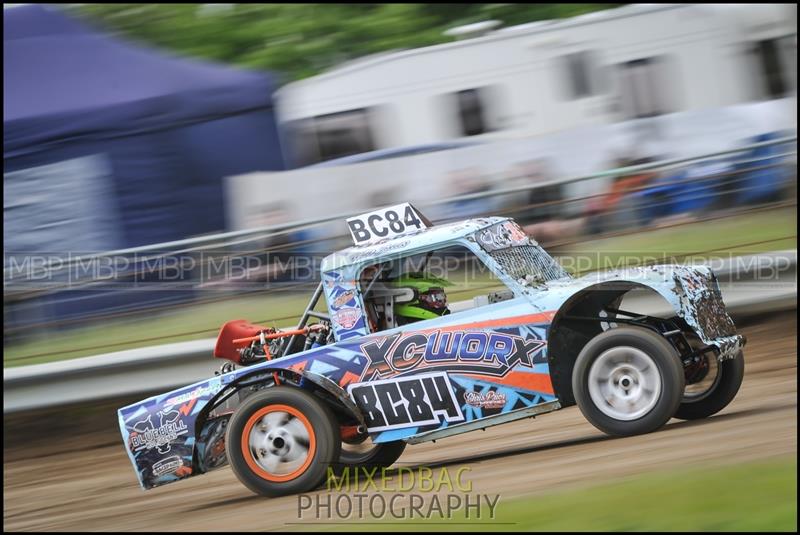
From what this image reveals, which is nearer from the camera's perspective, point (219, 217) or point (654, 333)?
point (654, 333)

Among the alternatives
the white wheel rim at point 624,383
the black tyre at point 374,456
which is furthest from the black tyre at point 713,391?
the black tyre at point 374,456

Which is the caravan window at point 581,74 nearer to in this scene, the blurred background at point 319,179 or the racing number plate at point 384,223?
the blurred background at point 319,179

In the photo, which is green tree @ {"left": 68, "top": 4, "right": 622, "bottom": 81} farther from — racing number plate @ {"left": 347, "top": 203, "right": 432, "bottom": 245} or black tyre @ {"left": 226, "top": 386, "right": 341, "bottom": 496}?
black tyre @ {"left": 226, "top": 386, "right": 341, "bottom": 496}

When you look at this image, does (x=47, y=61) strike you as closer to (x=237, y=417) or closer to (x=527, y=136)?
(x=527, y=136)

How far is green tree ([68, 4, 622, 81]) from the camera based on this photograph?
1939 cm

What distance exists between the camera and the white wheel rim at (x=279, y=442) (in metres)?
7.29

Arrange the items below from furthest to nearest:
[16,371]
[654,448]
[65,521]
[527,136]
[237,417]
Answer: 1. [527,136]
2. [16,371]
3. [65,521]
4. [237,417]
5. [654,448]

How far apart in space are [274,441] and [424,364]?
1.13m

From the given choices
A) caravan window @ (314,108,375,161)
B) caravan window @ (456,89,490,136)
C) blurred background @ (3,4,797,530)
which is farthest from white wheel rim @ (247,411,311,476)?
caravan window @ (456,89,490,136)

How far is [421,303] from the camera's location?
7.62 metres

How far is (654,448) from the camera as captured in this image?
6.68 meters

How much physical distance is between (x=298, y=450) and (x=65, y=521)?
7.35ft

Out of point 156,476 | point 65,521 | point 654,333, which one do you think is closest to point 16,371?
point 65,521

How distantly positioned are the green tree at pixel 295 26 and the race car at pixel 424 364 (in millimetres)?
11628
